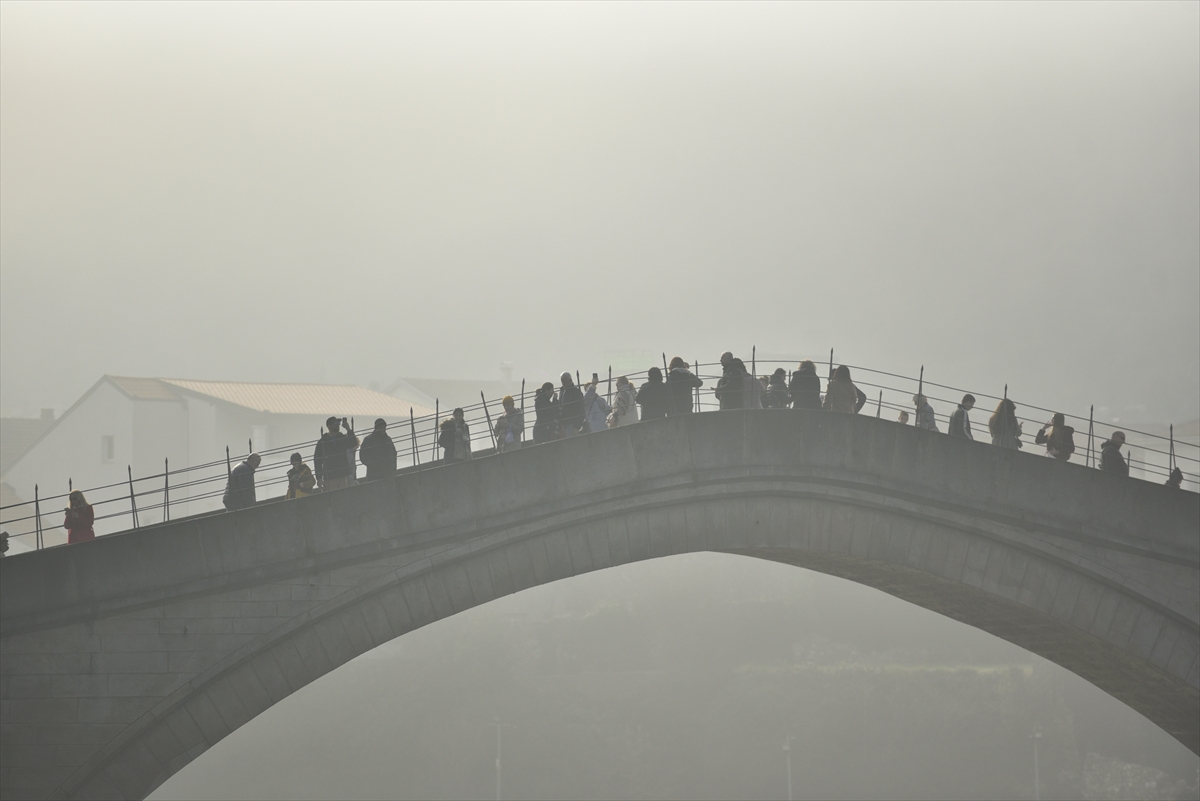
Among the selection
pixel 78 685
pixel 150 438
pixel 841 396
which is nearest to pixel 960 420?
pixel 841 396

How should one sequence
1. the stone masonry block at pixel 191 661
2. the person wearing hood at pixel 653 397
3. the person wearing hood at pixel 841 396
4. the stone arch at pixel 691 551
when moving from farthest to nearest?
the person wearing hood at pixel 841 396 < the person wearing hood at pixel 653 397 < the stone arch at pixel 691 551 < the stone masonry block at pixel 191 661

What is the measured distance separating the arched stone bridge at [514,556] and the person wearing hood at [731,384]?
41cm

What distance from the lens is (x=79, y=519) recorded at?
14031 mm

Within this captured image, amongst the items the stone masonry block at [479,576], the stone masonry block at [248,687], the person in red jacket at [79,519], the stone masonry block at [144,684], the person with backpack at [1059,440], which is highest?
the person with backpack at [1059,440]

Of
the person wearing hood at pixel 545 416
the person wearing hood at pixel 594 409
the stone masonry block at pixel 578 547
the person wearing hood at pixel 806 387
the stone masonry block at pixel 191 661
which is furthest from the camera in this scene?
the person wearing hood at pixel 806 387

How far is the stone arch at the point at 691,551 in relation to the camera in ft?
45.6

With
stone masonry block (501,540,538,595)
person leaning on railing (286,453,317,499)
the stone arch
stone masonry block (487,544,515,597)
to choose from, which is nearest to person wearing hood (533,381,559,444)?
the stone arch

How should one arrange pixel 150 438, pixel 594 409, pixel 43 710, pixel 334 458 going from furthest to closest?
pixel 150 438, pixel 594 409, pixel 334 458, pixel 43 710

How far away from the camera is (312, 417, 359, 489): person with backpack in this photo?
14.9 meters

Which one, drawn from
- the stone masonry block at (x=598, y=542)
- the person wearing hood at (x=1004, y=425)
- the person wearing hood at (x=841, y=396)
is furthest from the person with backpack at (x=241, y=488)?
the person wearing hood at (x=1004, y=425)

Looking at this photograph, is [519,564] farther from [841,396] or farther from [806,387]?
[841,396]

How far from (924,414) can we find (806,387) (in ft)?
6.14

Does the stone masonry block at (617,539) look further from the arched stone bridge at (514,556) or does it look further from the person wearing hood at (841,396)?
the person wearing hood at (841,396)

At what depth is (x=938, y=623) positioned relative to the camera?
50.6 m
